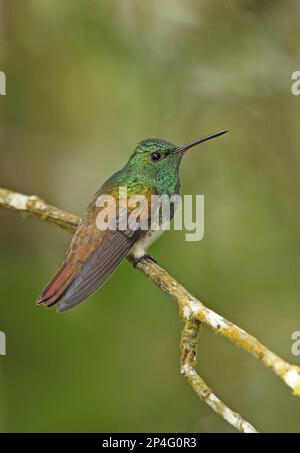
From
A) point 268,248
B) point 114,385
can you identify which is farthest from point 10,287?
point 268,248

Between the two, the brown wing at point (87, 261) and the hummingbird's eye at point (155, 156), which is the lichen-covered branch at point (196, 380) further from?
the hummingbird's eye at point (155, 156)

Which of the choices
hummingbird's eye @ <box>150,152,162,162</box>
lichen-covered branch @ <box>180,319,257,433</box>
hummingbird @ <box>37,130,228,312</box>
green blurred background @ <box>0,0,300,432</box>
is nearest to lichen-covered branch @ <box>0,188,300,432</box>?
lichen-covered branch @ <box>180,319,257,433</box>

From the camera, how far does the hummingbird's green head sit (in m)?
3.85

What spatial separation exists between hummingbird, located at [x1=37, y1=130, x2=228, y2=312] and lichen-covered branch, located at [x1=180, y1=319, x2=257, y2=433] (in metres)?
0.56

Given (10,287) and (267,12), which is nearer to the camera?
(10,287)

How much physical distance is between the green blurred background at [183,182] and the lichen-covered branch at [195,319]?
394 mm

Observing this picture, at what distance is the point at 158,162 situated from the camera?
3.87 meters

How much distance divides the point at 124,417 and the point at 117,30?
2.62 m

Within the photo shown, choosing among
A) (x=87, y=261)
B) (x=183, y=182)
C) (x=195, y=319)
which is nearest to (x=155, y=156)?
(x=87, y=261)

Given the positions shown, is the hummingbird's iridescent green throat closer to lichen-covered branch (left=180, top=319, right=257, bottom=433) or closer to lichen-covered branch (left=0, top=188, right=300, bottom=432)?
lichen-covered branch (left=0, top=188, right=300, bottom=432)

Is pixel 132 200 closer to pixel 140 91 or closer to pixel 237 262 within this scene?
pixel 237 262

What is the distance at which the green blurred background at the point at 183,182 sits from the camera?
12.7 ft

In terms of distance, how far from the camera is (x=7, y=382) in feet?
12.5

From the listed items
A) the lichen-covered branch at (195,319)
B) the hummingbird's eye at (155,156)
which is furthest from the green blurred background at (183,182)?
the hummingbird's eye at (155,156)
